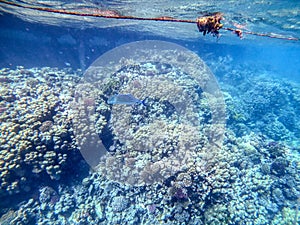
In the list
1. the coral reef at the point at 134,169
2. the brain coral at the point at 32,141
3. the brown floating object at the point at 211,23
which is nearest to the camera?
the brown floating object at the point at 211,23

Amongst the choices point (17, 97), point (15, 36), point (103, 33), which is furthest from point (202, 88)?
point (15, 36)

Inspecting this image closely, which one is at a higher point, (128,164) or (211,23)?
(211,23)

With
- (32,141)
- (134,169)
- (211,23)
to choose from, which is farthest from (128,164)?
(211,23)

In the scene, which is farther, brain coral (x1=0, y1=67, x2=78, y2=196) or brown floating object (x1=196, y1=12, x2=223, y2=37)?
brain coral (x1=0, y1=67, x2=78, y2=196)

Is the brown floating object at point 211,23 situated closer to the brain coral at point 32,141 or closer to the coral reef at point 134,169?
the coral reef at point 134,169

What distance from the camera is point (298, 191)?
672cm

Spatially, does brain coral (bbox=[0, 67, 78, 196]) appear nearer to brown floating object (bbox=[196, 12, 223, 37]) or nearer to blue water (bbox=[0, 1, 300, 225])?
blue water (bbox=[0, 1, 300, 225])

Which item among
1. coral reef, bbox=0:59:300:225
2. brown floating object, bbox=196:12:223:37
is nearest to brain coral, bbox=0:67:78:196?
coral reef, bbox=0:59:300:225

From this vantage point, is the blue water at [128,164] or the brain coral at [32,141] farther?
the brain coral at [32,141]

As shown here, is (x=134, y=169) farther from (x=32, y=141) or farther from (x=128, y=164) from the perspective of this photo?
(x=32, y=141)

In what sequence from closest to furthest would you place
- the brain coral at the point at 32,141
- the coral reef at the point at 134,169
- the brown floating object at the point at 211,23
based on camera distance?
the brown floating object at the point at 211,23 → the coral reef at the point at 134,169 → the brain coral at the point at 32,141

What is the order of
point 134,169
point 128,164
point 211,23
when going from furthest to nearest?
point 128,164 < point 134,169 < point 211,23

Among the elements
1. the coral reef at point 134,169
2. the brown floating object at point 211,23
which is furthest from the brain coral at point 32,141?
the brown floating object at point 211,23

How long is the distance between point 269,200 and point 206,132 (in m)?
3.27
